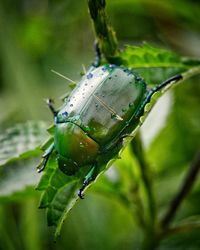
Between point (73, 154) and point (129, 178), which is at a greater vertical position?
point (73, 154)

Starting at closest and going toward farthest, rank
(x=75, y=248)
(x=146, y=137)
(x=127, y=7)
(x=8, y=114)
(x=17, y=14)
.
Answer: (x=146, y=137) < (x=75, y=248) < (x=8, y=114) < (x=127, y=7) < (x=17, y=14)

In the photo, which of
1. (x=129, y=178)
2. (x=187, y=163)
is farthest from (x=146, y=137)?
(x=187, y=163)

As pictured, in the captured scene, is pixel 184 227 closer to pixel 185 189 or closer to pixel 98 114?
pixel 185 189

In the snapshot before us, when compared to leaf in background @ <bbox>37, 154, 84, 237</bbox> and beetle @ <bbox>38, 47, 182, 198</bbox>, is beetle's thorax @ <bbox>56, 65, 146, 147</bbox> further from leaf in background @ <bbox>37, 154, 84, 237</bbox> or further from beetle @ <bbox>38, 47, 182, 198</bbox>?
leaf in background @ <bbox>37, 154, 84, 237</bbox>

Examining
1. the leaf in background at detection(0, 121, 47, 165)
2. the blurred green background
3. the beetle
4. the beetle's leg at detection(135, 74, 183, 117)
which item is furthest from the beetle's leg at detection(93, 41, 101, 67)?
the blurred green background

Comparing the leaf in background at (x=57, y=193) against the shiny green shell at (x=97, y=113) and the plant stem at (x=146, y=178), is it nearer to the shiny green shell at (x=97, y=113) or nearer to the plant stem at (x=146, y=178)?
the shiny green shell at (x=97, y=113)

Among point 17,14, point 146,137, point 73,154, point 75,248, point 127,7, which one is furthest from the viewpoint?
point 17,14

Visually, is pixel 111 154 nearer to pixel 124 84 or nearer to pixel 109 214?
pixel 124 84
